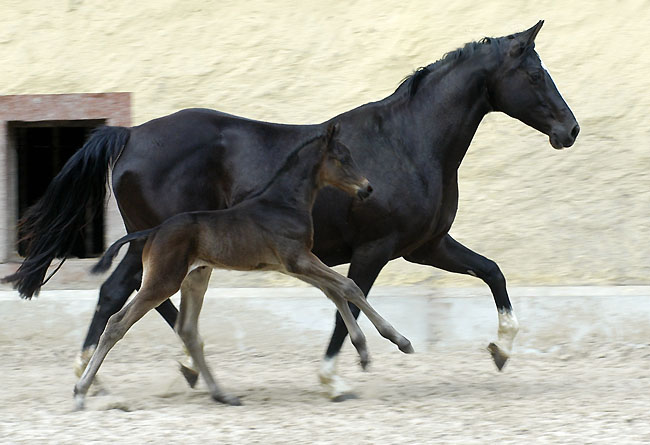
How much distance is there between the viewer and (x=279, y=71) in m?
9.59

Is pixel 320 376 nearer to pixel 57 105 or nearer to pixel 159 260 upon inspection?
pixel 159 260

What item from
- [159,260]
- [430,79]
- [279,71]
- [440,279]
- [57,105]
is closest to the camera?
[159,260]

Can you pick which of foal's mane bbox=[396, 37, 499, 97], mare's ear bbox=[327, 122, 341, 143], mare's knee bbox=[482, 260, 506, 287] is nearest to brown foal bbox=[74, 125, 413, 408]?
mare's ear bbox=[327, 122, 341, 143]

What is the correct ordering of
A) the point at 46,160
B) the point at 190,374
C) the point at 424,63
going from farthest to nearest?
the point at 46,160 < the point at 424,63 < the point at 190,374

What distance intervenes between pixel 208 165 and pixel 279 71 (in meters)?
3.92

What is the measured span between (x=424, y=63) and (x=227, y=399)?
4761mm

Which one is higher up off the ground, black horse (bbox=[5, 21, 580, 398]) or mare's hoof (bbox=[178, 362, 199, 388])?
black horse (bbox=[5, 21, 580, 398])

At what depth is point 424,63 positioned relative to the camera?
944 cm

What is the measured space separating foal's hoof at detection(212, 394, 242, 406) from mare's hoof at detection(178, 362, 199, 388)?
1.51 ft

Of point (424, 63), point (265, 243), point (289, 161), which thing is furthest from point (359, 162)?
point (424, 63)

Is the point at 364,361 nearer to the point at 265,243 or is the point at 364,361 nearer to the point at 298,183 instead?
the point at 265,243

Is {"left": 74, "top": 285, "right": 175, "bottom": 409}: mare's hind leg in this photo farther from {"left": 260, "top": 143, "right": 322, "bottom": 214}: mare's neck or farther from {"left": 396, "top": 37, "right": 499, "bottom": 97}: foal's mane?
{"left": 396, "top": 37, "right": 499, "bottom": 97}: foal's mane

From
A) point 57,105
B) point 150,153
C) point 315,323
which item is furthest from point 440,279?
point 57,105

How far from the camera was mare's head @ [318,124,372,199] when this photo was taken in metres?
5.36
